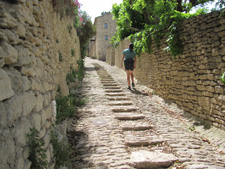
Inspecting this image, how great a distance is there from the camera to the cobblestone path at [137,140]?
2.68 m

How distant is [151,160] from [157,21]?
229 inches

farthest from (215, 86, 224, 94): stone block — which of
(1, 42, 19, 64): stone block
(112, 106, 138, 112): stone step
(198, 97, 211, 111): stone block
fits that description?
(1, 42, 19, 64): stone block

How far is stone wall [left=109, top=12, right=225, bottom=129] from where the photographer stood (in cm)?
342

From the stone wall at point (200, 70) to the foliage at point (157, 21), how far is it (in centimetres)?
29

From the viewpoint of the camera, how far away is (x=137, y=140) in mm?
3350

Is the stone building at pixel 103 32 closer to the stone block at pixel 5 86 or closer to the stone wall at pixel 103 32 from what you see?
the stone wall at pixel 103 32

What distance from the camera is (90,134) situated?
11.5 ft

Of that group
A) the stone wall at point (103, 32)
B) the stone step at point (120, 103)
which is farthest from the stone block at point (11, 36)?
the stone wall at point (103, 32)

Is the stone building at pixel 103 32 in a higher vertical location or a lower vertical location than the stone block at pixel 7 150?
higher

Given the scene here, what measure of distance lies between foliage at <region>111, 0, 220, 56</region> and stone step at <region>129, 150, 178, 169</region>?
2.95 meters

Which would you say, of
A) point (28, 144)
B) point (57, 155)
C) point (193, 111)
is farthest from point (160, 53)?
point (28, 144)

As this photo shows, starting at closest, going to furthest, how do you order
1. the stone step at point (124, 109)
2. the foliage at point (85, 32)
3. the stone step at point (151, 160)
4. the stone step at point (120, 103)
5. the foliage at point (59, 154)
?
the foliage at point (59, 154)
the stone step at point (151, 160)
the stone step at point (124, 109)
the stone step at point (120, 103)
the foliage at point (85, 32)

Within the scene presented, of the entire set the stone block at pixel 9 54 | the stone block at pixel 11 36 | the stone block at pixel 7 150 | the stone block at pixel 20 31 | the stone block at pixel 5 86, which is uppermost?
the stone block at pixel 20 31

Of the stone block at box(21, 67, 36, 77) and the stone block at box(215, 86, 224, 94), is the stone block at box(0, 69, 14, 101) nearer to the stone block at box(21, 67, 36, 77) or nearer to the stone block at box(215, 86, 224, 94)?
the stone block at box(21, 67, 36, 77)
